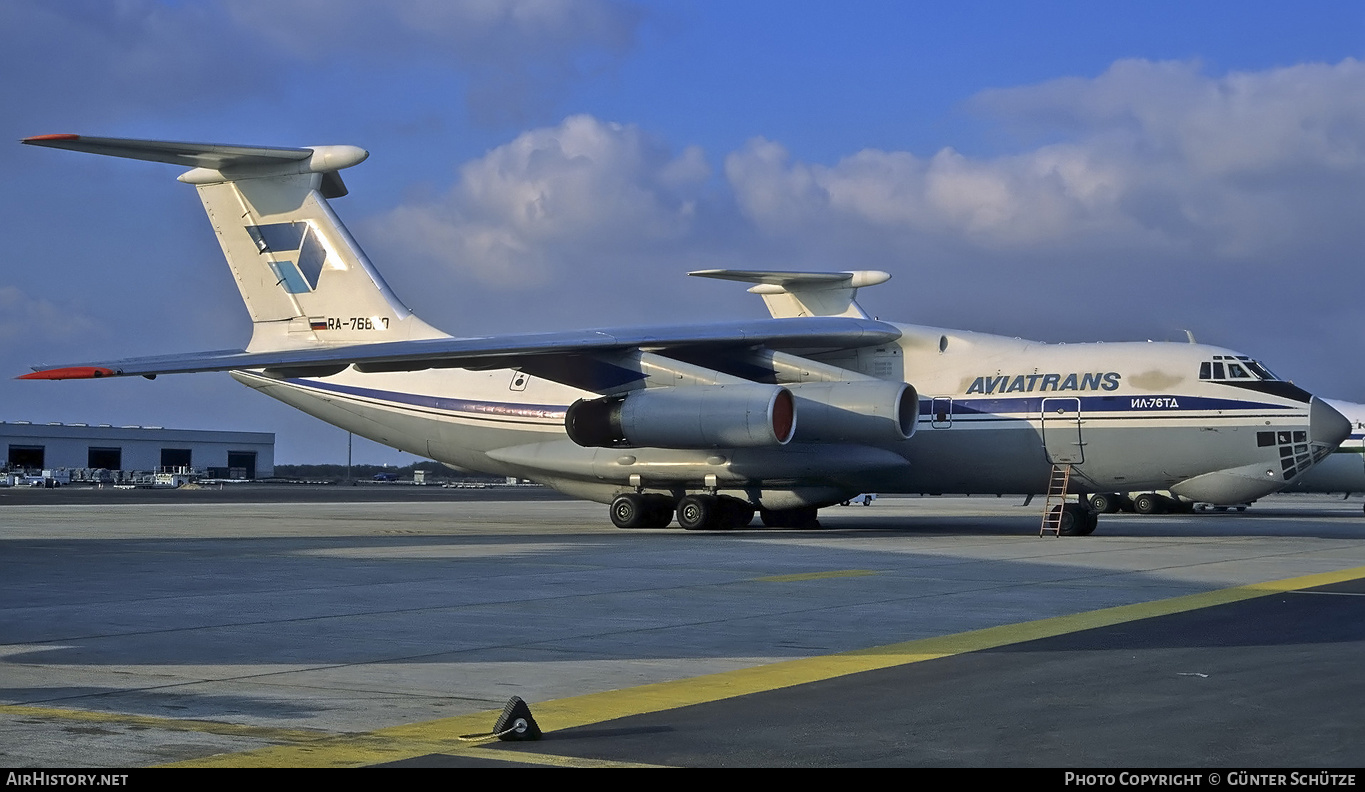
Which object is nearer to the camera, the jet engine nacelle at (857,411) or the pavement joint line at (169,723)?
the pavement joint line at (169,723)

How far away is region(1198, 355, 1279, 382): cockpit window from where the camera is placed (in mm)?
18984

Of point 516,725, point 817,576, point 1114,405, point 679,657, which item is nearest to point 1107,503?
point 1114,405

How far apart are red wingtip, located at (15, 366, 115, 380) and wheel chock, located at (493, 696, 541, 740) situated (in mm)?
14041

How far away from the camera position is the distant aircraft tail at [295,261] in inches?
861

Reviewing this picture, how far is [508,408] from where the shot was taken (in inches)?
876

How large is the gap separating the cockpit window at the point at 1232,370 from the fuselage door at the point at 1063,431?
1.83 meters

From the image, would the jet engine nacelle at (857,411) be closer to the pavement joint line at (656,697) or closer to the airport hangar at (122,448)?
the pavement joint line at (656,697)

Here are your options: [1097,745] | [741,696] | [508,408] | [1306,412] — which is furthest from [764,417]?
[1097,745]

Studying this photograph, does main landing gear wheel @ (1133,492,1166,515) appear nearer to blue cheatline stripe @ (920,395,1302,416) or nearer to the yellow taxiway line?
blue cheatline stripe @ (920,395,1302,416)

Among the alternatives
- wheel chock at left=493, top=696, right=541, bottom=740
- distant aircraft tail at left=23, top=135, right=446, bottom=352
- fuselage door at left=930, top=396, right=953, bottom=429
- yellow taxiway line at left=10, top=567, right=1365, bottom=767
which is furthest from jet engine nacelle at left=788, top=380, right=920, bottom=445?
wheel chock at left=493, top=696, right=541, bottom=740

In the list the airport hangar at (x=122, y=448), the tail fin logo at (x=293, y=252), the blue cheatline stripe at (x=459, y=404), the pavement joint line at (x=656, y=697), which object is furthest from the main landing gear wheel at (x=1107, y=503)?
the airport hangar at (x=122, y=448)

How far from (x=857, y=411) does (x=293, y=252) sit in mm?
10056

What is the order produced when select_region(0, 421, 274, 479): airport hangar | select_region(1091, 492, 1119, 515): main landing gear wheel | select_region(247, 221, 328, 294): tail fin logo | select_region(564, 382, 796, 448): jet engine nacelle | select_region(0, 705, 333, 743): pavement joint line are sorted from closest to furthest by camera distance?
select_region(0, 705, 333, 743): pavement joint line, select_region(564, 382, 796, 448): jet engine nacelle, select_region(247, 221, 328, 294): tail fin logo, select_region(1091, 492, 1119, 515): main landing gear wheel, select_region(0, 421, 274, 479): airport hangar

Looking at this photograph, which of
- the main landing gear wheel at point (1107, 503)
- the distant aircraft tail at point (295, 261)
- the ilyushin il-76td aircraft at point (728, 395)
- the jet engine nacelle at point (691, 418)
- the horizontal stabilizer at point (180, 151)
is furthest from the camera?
the main landing gear wheel at point (1107, 503)
